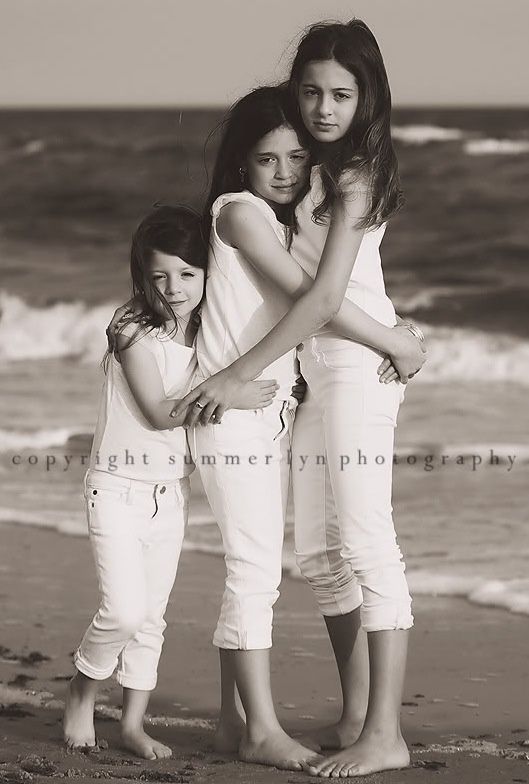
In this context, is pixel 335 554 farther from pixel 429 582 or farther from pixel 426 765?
pixel 429 582

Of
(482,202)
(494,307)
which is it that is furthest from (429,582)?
(482,202)

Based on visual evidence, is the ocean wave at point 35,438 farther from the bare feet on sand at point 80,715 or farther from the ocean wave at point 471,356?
the bare feet on sand at point 80,715

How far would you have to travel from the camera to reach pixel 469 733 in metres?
2.17

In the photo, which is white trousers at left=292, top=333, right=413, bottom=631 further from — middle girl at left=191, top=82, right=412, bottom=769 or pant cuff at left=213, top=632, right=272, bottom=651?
pant cuff at left=213, top=632, right=272, bottom=651

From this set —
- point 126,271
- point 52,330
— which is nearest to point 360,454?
point 52,330

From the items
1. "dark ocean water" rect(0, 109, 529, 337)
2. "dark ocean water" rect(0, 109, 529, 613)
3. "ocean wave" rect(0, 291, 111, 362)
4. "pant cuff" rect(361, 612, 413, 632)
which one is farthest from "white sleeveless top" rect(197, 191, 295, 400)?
"dark ocean water" rect(0, 109, 529, 337)

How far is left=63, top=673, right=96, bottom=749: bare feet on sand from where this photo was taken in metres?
2.02

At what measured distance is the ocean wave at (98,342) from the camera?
19.8ft

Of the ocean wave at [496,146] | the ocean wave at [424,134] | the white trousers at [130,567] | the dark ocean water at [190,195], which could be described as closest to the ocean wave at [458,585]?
the white trousers at [130,567]

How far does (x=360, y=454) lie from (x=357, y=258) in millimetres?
312

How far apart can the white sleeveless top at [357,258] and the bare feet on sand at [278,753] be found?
635 millimetres

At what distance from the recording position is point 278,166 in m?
1.99

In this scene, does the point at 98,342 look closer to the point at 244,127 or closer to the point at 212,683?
the point at 212,683

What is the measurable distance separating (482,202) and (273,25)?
225 centimetres
